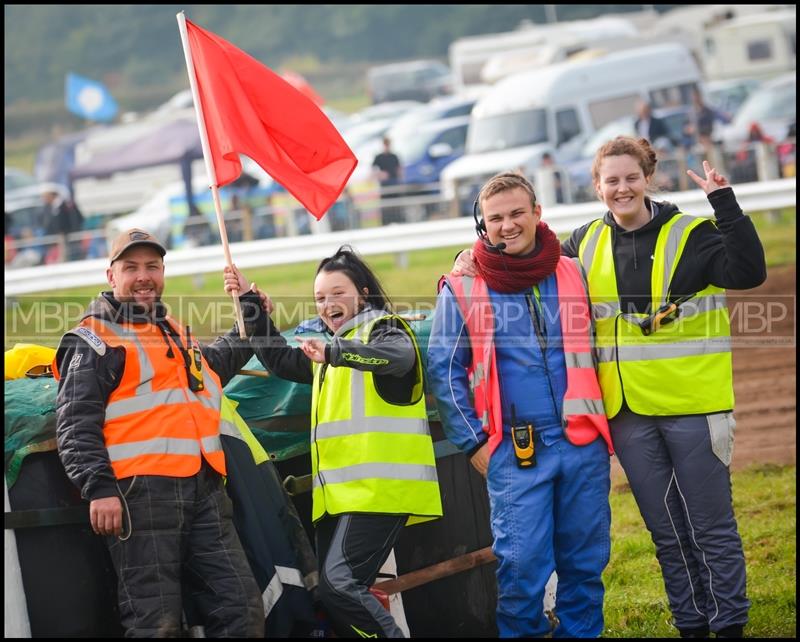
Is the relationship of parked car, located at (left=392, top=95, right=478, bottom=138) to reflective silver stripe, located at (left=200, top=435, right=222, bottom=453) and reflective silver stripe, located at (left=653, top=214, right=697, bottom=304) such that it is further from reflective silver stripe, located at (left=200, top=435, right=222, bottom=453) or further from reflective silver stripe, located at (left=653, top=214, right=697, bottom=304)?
reflective silver stripe, located at (left=200, top=435, right=222, bottom=453)

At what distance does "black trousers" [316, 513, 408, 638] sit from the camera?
4.79 meters

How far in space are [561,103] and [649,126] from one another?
1.94 meters

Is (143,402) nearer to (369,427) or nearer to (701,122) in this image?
(369,427)

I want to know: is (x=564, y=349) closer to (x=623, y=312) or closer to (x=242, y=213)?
(x=623, y=312)

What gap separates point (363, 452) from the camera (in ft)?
16.2

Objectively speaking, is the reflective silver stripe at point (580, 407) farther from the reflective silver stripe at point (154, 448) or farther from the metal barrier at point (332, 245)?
the metal barrier at point (332, 245)

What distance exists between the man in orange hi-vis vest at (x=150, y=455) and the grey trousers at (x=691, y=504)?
1.75m

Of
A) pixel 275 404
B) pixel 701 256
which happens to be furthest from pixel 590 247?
pixel 275 404

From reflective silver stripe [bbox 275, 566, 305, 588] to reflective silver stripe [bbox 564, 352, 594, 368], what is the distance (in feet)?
4.78

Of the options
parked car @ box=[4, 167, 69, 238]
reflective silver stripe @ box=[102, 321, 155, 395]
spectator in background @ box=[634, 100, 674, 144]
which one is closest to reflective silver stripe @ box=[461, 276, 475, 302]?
reflective silver stripe @ box=[102, 321, 155, 395]

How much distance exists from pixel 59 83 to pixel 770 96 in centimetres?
3956

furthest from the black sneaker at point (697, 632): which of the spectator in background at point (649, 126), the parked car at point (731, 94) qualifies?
the parked car at point (731, 94)

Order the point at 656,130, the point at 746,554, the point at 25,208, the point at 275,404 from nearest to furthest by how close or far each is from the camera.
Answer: the point at 275,404
the point at 746,554
the point at 656,130
the point at 25,208

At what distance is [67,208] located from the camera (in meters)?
22.2
